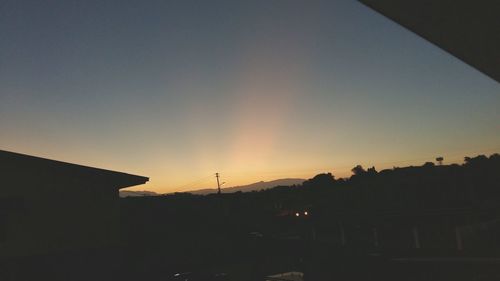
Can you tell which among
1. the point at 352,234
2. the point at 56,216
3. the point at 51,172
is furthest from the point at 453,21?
the point at 352,234

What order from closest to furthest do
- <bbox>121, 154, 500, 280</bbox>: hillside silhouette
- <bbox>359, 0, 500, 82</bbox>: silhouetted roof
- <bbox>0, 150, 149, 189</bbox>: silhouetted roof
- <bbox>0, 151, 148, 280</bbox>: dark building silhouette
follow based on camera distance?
1. <bbox>359, 0, 500, 82</bbox>: silhouetted roof
2. <bbox>0, 151, 148, 280</bbox>: dark building silhouette
3. <bbox>0, 150, 149, 189</bbox>: silhouetted roof
4. <bbox>121, 154, 500, 280</bbox>: hillside silhouette

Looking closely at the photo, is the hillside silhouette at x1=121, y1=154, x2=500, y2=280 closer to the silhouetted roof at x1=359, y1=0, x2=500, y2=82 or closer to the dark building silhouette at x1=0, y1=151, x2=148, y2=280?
the dark building silhouette at x1=0, y1=151, x2=148, y2=280

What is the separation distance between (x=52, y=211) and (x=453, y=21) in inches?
495

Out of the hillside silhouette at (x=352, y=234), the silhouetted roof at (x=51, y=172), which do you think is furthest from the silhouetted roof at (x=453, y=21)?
the silhouetted roof at (x=51, y=172)

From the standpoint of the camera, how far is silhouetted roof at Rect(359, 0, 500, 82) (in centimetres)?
180

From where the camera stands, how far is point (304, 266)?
39.9 feet

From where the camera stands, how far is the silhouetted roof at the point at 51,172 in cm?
1145

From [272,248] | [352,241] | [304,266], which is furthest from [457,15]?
[352,241]

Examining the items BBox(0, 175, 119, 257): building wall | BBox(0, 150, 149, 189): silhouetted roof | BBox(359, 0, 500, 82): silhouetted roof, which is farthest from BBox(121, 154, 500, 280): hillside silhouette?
BBox(359, 0, 500, 82): silhouetted roof

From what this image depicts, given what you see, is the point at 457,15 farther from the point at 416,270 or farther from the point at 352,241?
the point at 352,241

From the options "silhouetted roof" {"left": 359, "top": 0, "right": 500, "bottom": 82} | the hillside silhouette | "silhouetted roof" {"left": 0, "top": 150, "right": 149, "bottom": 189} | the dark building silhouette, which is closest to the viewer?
"silhouetted roof" {"left": 359, "top": 0, "right": 500, "bottom": 82}

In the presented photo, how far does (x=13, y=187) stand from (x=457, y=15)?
12788 millimetres

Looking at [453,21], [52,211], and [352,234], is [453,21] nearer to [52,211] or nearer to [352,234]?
[52,211]

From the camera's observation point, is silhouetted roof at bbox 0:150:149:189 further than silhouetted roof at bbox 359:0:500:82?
Yes
